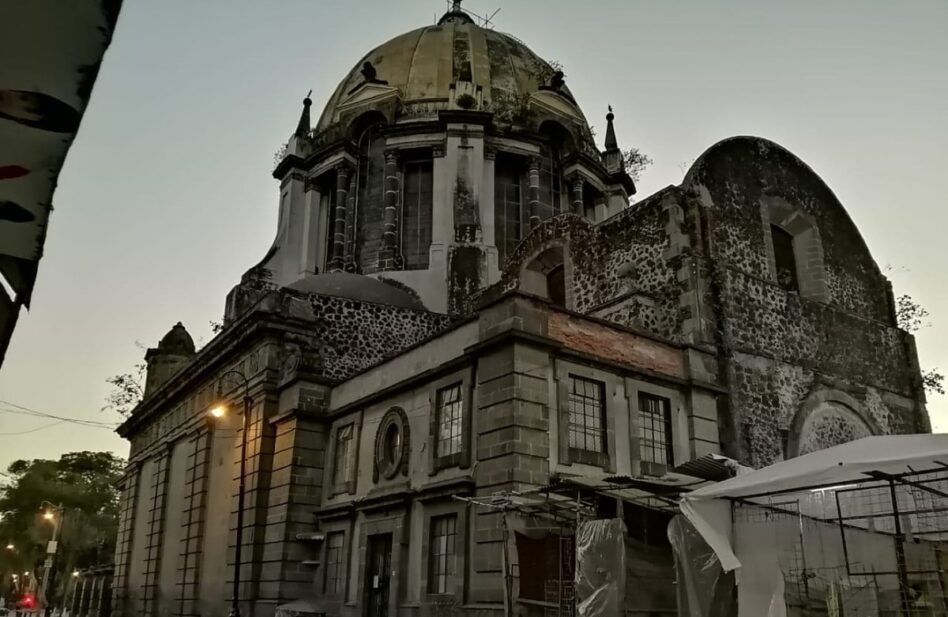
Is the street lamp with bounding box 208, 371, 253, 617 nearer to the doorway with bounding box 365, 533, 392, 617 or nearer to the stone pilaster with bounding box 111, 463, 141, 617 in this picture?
the doorway with bounding box 365, 533, 392, 617

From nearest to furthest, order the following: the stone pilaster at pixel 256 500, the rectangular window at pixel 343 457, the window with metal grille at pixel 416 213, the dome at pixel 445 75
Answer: the rectangular window at pixel 343 457, the stone pilaster at pixel 256 500, the window with metal grille at pixel 416 213, the dome at pixel 445 75

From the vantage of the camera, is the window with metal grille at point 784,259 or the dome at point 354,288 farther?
the dome at point 354,288

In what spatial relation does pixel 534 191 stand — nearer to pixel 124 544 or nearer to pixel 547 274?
pixel 547 274

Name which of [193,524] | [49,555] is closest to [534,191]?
[193,524]

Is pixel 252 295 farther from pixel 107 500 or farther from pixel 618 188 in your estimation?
pixel 107 500

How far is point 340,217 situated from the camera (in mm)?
30844

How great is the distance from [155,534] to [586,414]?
19.2m

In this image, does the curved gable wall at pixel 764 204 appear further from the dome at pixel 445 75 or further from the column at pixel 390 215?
the dome at pixel 445 75

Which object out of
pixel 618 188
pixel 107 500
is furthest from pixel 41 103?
pixel 107 500

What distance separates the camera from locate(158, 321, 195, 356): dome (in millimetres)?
35844

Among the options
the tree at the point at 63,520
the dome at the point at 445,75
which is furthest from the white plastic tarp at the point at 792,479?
the tree at the point at 63,520

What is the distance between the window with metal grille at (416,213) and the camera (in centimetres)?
2906

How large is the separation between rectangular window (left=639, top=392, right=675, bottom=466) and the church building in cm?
4

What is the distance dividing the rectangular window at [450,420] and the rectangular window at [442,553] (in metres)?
1.20
